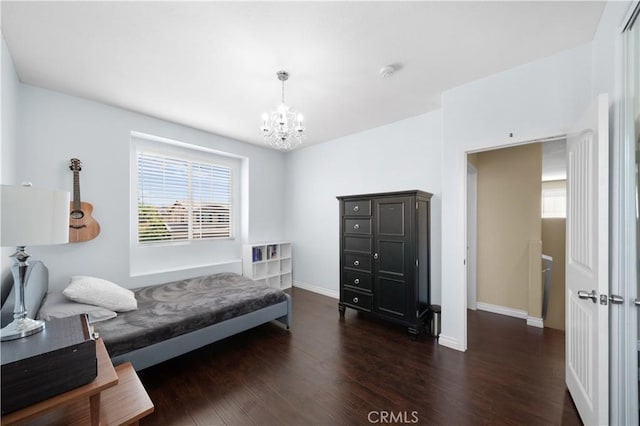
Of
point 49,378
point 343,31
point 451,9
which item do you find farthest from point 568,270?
point 49,378

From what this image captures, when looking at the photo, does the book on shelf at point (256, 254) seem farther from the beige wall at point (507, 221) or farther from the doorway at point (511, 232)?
the beige wall at point (507, 221)

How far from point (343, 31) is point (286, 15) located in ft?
1.41

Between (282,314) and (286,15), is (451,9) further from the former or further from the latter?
(282,314)

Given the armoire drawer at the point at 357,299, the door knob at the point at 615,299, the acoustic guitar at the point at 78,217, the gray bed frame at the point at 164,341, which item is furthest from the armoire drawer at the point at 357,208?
the acoustic guitar at the point at 78,217

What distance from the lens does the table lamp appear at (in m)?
1.06

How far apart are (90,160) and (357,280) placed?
3.58 meters

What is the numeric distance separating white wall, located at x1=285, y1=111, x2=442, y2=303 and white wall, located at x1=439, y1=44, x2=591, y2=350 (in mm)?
525

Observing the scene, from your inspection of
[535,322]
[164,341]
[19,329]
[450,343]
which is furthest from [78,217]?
[535,322]

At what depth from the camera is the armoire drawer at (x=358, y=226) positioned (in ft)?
10.7

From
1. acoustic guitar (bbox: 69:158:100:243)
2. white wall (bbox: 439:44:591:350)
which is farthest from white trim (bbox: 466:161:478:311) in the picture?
acoustic guitar (bbox: 69:158:100:243)

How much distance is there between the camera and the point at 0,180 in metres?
1.90

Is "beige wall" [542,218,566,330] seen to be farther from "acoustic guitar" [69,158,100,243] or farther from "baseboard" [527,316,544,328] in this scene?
"acoustic guitar" [69,158,100,243]

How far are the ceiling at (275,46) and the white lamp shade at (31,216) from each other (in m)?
1.37

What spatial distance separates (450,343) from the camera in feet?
8.66
